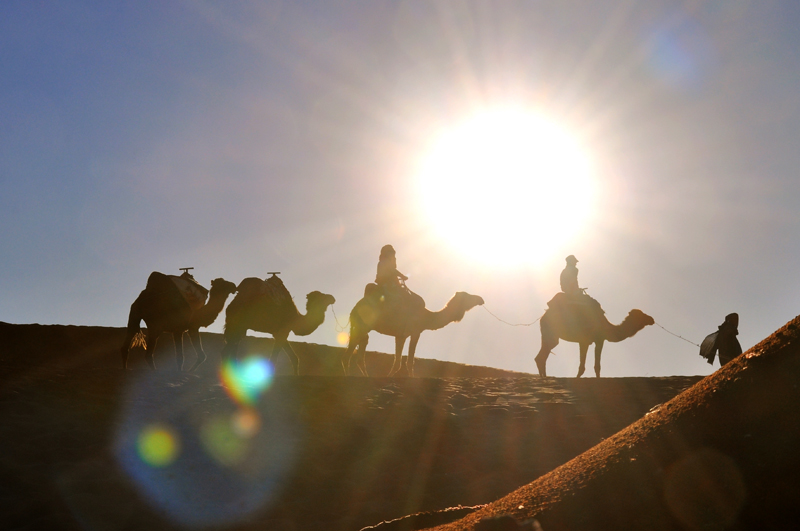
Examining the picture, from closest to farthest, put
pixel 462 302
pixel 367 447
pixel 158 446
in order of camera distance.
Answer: pixel 158 446 < pixel 367 447 < pixel 462 302

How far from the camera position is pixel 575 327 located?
46.8ft

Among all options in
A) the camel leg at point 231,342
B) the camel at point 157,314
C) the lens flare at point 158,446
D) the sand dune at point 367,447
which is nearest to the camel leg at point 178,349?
the camel at point 157,314

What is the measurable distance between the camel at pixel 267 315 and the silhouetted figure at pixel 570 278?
6416 mm

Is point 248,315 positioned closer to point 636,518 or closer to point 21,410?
point 21,410

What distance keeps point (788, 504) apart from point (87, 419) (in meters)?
6.83

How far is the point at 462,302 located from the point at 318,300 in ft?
12.2

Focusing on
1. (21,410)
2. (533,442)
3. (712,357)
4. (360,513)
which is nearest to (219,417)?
(21,410)

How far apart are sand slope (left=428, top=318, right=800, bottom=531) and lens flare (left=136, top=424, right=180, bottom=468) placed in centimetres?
473

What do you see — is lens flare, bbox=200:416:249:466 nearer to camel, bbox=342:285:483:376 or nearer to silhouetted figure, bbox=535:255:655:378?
camel, bbox=342:285:483:376

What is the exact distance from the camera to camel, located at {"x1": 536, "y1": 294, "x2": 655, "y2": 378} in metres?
14.2

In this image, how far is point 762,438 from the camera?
190cm

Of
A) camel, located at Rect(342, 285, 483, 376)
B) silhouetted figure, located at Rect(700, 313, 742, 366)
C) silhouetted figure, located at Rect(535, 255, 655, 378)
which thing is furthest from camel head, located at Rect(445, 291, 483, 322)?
silhouetted figure, located at Rect(700, 313, 742, 366)

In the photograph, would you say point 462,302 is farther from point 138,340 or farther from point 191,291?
point 138,340

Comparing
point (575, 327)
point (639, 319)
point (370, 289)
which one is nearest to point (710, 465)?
point (370, 289)
